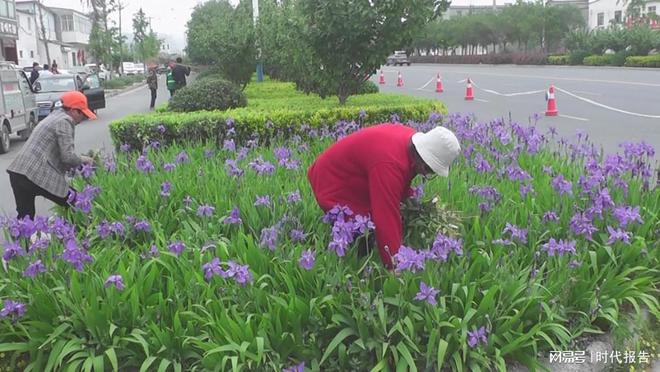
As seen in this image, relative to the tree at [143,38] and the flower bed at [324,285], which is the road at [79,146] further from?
the tree at [143,38]

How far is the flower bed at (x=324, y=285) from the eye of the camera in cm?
307

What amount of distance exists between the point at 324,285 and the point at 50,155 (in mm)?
3129

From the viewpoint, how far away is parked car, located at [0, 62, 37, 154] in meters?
13.5

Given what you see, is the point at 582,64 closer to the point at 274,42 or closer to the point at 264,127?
the point at 274,42

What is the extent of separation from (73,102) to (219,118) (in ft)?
11.9

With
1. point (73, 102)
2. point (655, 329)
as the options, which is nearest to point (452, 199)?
point (655, 329)

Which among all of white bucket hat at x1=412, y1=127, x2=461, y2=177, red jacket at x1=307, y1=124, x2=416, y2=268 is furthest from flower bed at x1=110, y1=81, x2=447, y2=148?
white bucket hat at x1=412, y1=127, x2=461, y2=177

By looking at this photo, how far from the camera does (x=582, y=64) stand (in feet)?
148

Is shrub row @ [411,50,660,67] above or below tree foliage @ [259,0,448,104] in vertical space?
below

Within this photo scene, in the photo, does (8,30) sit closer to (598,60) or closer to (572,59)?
(572,59)

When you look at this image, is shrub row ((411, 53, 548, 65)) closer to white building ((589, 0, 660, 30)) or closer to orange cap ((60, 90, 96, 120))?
white building ((589, 0, 660, 30))

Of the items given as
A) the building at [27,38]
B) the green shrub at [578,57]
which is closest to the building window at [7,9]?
the building at [27,38]

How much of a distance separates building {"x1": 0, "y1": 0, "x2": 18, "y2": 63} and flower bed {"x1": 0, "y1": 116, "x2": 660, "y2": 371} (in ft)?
143

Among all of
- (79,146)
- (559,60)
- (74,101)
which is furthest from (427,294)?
(559,60)
